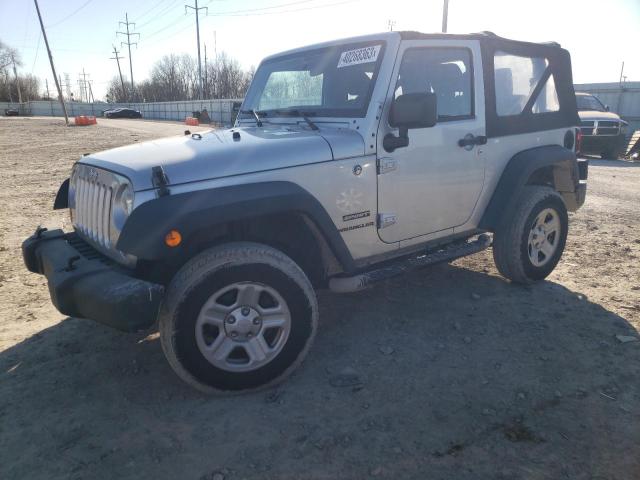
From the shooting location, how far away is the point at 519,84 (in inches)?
163

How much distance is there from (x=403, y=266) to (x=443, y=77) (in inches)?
58.9

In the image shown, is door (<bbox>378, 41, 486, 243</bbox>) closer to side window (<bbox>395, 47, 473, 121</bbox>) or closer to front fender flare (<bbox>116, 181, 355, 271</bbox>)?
side window (<bbox>395, 47, 473, 121</bbox>)

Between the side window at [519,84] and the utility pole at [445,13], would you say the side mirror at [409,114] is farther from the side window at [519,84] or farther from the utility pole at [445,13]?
the utility pole at [445,13]

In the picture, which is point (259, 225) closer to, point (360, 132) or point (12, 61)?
point (360, 132)

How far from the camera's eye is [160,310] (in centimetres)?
258

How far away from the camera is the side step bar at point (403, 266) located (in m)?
3.22

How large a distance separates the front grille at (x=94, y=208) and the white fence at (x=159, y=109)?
32.6 metres

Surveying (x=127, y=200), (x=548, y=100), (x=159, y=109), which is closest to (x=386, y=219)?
(x=127, y=200)

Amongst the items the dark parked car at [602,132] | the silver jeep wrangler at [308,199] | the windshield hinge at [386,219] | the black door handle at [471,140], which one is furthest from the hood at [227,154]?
the dark parked car at [602,132]

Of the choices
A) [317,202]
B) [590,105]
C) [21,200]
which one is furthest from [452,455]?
[590,105]

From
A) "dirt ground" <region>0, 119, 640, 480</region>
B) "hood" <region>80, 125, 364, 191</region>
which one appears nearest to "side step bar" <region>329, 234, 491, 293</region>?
"dirt ground" <region>0, 119, 640, 480</region>

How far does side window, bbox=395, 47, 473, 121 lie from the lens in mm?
3377

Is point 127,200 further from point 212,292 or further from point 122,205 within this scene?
Answer: point 212,292

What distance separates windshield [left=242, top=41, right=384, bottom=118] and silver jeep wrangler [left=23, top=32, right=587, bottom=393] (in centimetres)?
1
